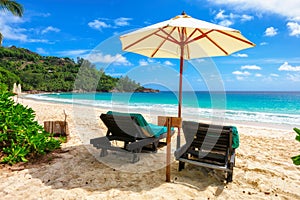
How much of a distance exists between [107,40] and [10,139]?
3299 millimetres

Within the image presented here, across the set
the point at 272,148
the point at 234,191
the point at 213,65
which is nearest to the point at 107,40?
the point at 213,65

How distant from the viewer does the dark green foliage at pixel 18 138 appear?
12.3 feet

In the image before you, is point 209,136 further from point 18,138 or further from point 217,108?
point 217,108

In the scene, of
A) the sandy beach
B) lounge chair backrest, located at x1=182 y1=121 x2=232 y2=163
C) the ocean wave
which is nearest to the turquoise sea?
the ocean wave

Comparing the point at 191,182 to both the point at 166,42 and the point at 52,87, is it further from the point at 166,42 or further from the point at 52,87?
the point at 52,87

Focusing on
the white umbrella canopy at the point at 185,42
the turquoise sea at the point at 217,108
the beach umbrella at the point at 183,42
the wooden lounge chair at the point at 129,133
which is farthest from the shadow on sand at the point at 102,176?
the turquoise sea at the point at 217,108

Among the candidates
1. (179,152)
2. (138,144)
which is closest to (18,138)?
(138,144)

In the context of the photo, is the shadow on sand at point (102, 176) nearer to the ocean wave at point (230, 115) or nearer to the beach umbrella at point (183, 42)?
the beach umbrella at point (183, 42)

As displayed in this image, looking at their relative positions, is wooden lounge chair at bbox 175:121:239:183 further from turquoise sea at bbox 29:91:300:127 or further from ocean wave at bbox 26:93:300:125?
ocean wave at bbox 26:93:300:125

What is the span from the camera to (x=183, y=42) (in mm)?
4367

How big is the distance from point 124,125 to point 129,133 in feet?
0.74

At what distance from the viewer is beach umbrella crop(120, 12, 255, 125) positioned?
3.96m

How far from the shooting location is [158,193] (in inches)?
110

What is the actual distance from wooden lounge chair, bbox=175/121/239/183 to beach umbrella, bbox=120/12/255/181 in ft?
1.87
